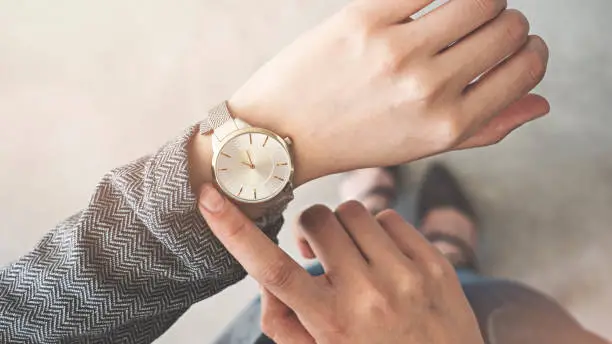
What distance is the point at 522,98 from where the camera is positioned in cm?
62

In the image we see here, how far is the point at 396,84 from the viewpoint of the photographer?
1.85ft

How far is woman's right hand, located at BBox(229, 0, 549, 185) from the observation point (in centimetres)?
55

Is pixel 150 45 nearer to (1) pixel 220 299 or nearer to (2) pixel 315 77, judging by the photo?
A: (1) pixel 220 299

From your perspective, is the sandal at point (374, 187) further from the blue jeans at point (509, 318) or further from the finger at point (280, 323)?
the finger at point (280, 323)

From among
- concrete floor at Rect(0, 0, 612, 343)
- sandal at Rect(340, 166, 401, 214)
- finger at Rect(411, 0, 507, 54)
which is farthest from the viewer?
sandal at Rect(340, 166, 401, 214)

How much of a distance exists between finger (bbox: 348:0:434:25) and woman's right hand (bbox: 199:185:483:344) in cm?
19

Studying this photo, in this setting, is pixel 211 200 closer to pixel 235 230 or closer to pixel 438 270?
pixel 235 230

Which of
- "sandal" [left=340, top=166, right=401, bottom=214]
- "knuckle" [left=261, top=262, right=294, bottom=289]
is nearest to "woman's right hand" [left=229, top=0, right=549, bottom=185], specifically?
"knuckle" [left=261, top=262, right=294, bottom=289]

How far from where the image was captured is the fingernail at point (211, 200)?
572 mm

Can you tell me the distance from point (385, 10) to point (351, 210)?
21cm

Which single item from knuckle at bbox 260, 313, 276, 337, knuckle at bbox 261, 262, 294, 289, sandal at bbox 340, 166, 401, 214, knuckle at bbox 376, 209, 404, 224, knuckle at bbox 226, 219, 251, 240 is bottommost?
sandal at bbox 340, 166, 401, 214

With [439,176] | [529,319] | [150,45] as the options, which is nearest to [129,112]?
[150,45]

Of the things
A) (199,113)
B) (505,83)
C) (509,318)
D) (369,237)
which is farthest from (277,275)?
(199,113)

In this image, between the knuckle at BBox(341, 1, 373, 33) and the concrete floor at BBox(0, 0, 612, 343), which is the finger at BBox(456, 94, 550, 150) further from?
the concrete floor at BBox(0, 0, 612, 343)
